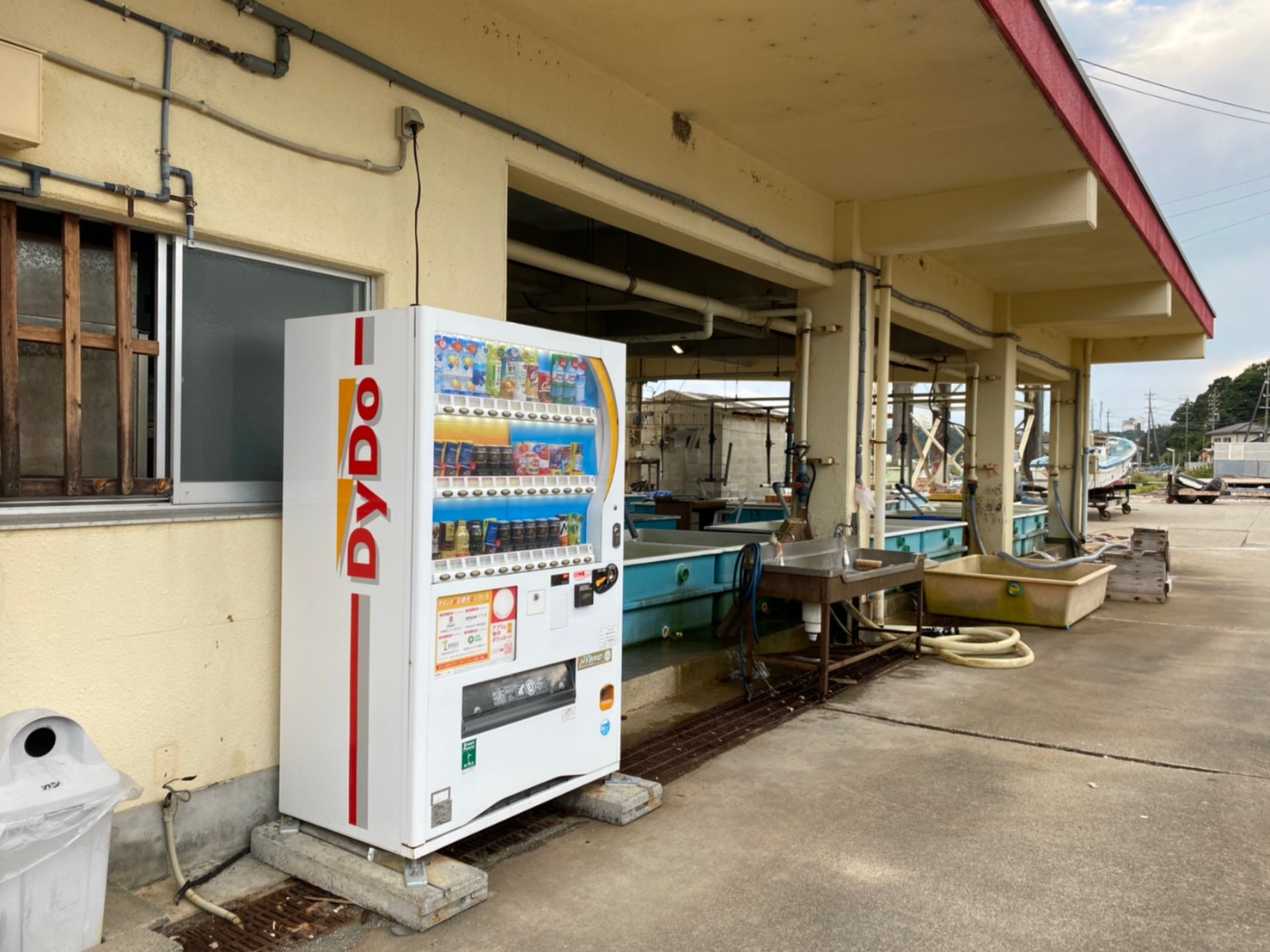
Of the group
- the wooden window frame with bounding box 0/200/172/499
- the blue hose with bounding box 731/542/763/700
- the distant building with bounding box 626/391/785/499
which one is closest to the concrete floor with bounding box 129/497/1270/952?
the blue hose with bounding box 731/542/763/700

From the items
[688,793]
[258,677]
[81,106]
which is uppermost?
[81,106]

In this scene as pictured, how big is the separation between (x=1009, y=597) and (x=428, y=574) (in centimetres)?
669

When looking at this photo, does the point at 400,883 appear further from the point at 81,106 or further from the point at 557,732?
the point at 81,106

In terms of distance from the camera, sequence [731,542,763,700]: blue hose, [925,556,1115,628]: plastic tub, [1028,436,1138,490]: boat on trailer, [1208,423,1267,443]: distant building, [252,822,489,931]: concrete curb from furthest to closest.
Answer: [1208,423,1267,443]: distant building, [1028,436,1138,490]: boat on trailer, [925,556,1115,628]: plastic tub, [731,542,763,700]: blue hose, [252,822,489,931]: concrete curb

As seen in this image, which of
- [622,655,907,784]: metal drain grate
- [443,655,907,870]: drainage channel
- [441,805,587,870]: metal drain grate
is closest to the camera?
[441,805,587,870]: metal drain grate

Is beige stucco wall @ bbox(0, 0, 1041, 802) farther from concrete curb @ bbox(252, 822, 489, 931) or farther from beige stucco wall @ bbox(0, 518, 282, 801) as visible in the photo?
concrete curb @ bbox(252, 822, 489, 931)

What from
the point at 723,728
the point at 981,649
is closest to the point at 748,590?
the point at 723,728

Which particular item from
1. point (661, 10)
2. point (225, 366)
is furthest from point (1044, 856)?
point (661, 10)

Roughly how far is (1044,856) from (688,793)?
141cm

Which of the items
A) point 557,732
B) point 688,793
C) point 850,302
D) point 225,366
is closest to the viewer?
point 225,366

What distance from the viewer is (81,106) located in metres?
2.65

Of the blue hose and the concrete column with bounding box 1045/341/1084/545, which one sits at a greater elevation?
the concrete column with bounding box 1045/341/1084/545

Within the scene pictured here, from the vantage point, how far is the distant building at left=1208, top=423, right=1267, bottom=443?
58.6 m

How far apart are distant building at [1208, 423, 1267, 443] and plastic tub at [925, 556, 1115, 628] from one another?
192 ft
